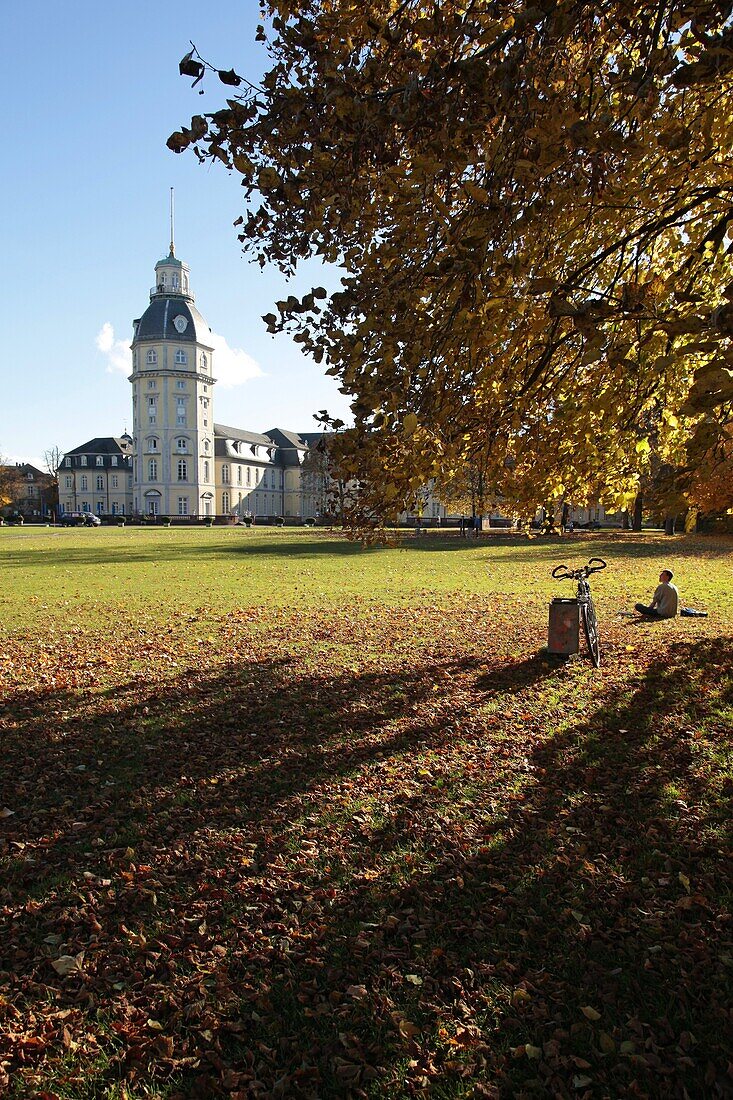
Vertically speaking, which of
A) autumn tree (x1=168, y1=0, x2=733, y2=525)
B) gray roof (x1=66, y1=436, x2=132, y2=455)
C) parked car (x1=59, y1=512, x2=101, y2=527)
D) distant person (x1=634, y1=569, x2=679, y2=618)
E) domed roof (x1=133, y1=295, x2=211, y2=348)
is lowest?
distant person (x1=634, y1=569, x2=679, y2=618)

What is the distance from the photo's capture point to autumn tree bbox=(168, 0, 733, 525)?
4453 millimetres

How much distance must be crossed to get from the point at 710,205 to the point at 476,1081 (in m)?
→ 7.81

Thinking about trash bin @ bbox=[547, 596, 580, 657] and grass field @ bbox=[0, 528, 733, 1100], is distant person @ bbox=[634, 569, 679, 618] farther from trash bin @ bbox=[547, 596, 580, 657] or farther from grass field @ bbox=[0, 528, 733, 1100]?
trash bin @ bbox=[547, 596, 580, 657]

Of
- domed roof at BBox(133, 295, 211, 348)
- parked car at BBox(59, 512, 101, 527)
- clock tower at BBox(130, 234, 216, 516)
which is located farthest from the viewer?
clock tower at BBox(130, 234, 216, 516)

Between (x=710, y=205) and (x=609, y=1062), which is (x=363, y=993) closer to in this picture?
(x=609, y=1062)

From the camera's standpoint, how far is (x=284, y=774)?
247 inches

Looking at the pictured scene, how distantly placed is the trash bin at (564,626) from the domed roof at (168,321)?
96.0 m

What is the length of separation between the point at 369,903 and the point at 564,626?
22.2ft

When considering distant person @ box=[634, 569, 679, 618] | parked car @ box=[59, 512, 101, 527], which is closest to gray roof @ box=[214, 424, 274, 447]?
parked car @ box=[59, 512, 101, 527]

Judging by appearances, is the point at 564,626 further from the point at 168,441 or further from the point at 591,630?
the point at 168,441

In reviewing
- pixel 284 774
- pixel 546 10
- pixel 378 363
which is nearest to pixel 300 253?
pixel 378 363

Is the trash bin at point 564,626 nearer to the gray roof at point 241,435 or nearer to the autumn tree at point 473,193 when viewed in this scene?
the autumn tree at point 473,193

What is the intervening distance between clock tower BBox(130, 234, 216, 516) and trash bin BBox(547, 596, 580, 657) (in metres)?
93.1

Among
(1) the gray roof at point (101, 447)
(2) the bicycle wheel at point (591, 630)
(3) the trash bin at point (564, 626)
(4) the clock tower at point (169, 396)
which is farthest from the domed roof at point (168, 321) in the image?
(2) the bicycle wheel at point (591, 630)
